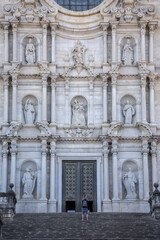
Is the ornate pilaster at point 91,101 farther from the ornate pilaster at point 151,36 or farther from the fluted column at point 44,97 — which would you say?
the ornate pilaster at point 151,36

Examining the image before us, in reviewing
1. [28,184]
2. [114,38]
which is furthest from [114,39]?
[28,184]

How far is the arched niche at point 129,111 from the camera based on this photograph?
29.2m

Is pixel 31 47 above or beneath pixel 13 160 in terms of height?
above

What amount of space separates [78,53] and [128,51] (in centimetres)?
260

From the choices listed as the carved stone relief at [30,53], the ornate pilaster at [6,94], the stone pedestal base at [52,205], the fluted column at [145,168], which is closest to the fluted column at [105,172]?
the fluted column at [145,168]

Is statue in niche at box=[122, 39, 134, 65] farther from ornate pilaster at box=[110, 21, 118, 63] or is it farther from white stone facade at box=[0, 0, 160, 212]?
ornate pilaster at box=[110, 21, 118, 63]

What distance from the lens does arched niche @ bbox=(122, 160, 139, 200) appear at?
2844cm

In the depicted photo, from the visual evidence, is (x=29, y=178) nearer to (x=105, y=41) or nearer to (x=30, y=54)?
(x=30, y=54)

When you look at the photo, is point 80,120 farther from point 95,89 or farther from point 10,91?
point 10,91

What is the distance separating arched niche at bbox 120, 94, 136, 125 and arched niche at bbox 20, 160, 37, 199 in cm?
510

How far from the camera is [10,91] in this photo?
1163 inches

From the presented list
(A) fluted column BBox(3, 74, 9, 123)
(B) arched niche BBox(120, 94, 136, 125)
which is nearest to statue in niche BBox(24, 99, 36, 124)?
(A) fluted column BBox(3, 74, 9, 123)

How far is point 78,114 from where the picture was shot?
29.4 metres

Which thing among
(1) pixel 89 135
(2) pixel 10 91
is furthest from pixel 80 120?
(2) pixel 10 91
